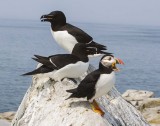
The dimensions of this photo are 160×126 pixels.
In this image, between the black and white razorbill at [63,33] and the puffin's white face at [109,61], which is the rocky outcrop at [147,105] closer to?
the black and white razorbill at [63,33]

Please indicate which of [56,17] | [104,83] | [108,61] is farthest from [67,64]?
[56,17]

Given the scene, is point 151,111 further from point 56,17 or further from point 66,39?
point 56,17

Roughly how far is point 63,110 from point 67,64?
1.35 meters

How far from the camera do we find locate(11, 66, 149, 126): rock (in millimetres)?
8422

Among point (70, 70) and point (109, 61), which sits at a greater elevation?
point (109, 61)

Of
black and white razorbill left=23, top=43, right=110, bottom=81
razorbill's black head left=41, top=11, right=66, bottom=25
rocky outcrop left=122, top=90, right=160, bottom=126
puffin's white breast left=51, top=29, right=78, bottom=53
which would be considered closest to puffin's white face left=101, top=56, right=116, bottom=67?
black and white razorbill left=23, top=43, right=110, bottom=81

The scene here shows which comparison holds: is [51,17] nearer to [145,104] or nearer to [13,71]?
[145,104]

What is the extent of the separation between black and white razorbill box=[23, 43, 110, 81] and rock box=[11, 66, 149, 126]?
18 cm

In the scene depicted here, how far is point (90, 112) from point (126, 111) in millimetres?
2006

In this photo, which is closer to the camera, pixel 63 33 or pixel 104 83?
pixel 104 83

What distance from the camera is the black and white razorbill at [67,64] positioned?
32.0ft

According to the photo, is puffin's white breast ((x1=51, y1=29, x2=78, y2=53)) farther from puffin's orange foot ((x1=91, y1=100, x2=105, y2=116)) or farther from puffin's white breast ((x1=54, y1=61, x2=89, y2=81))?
puffin's orange foot ((x1=91, y1=100, x2=105, y2=116))

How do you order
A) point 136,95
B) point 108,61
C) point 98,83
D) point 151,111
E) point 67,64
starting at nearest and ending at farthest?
point 98,83 < point 108,61 < point 67,64 < point 151,111 < point 136,95

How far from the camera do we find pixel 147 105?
3388cm
